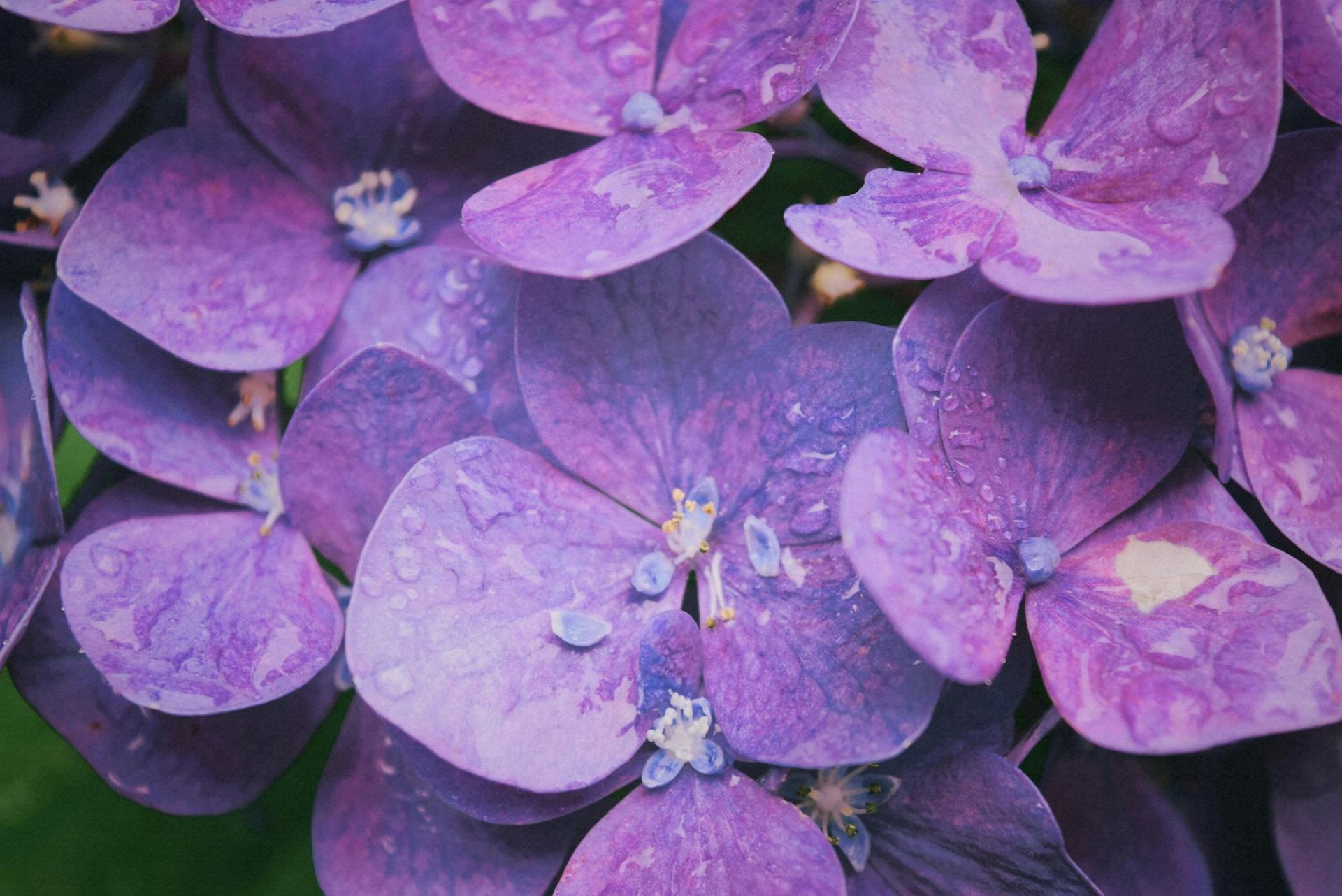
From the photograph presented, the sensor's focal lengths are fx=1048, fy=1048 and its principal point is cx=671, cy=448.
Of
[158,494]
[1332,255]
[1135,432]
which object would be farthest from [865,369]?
[158,494]

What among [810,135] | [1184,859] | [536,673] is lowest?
[1184,859]

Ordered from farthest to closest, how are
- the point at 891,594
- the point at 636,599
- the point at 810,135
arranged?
the point at 810,135
the point at 636,599
the point at 891,594

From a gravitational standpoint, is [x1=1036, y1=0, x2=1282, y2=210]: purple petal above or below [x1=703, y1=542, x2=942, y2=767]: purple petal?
above

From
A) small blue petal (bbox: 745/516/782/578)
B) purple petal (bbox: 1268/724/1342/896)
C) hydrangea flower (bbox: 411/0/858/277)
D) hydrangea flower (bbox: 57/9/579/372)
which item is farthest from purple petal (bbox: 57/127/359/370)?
purple petal (bbox: 1268/724/1342/896)

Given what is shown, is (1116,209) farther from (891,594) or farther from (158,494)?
(158,494)

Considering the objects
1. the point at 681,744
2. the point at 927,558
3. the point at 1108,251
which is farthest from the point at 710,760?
the point at 1108,251

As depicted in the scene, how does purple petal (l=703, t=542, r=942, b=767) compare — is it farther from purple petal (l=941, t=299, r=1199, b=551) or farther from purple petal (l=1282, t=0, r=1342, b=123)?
purple petal (l=1282, t=0, r=1342, b=123)
